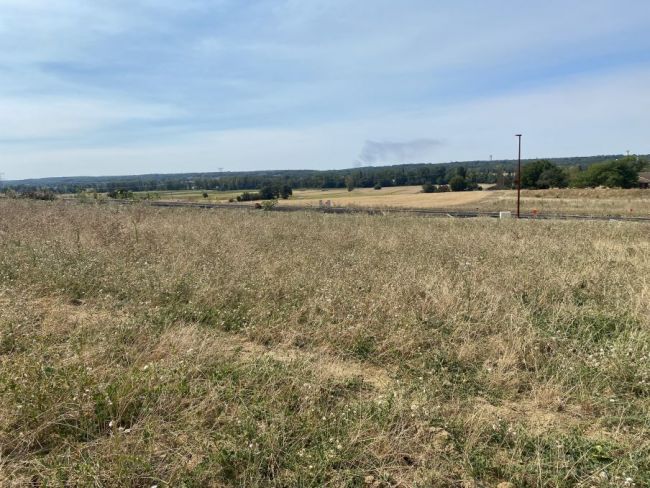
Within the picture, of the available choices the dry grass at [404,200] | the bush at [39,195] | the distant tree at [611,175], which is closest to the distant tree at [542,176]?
the distant tree at [611,175]

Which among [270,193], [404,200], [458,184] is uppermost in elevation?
[458,184]

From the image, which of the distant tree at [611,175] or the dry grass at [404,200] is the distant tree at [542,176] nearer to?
the distant tree at [611,175]

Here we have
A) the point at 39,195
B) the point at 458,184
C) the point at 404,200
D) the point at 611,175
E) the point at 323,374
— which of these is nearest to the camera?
the point at 323,374

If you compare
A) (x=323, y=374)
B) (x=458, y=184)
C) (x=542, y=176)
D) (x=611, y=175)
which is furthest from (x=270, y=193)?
(x=323, y=374)

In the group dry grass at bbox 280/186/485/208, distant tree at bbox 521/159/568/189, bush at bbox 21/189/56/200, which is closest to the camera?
bush at bbox 21/189/56/200

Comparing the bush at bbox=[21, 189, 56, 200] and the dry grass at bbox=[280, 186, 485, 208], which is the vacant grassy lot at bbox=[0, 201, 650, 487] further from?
the dry grass at bbox=[280, 186, 485, 208]

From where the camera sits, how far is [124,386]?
328 cm

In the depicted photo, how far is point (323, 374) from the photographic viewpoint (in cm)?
377

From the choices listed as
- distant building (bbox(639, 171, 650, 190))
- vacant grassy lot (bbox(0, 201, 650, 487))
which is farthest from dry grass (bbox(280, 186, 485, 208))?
distant building (bbox(639, 171, 650, 190))

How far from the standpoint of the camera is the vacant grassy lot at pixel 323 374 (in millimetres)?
2652

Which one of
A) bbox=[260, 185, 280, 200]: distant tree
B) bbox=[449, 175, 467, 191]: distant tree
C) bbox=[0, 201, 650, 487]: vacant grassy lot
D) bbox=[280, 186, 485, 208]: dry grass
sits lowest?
bbox=[0, 201, 650, 487]: vacant grassy lot

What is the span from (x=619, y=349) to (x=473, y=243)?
6.22 m

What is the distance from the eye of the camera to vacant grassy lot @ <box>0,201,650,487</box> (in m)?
2.65

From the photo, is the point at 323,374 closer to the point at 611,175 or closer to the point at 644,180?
the point at 611,175
